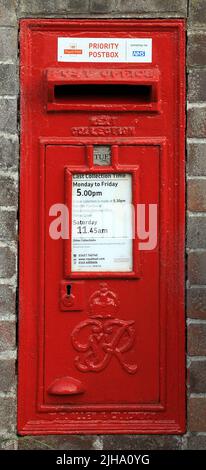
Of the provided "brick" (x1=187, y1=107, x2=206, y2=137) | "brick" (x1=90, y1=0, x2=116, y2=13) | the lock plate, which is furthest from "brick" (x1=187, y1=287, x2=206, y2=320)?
"brick" (x1=90, y1=0, x2=116, y2=13)

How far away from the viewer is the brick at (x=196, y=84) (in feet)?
8.43

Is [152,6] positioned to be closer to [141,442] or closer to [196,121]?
[196,121]

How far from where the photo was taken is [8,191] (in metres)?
2.56

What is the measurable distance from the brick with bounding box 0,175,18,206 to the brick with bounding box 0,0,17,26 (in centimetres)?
70

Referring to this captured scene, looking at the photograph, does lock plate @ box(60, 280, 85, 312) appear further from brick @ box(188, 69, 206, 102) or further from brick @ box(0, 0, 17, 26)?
brick @ box(0, 0, 17, 26)

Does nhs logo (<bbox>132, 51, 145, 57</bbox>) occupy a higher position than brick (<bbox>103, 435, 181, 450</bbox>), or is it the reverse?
nhs logo (<bbox>132, 51, 145, 57</bbox>)

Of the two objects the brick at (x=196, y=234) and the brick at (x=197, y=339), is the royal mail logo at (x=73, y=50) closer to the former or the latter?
the brick at (x=196, y=234)

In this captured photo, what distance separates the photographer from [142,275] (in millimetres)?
2539

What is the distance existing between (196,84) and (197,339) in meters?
1.15

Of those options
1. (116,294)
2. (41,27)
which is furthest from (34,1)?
(116,294)

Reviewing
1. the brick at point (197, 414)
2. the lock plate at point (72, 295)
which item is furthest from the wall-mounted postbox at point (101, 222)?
the brick at point (197, 414)

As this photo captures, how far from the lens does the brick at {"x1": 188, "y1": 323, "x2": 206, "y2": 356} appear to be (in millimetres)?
2561

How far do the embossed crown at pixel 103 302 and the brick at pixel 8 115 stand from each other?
2.66 ft

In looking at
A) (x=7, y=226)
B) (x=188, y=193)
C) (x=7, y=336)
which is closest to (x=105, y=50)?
(x=188, y=193)
